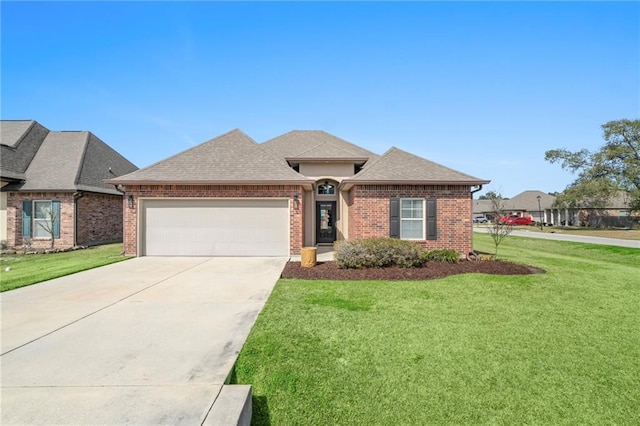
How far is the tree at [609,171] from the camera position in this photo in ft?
110

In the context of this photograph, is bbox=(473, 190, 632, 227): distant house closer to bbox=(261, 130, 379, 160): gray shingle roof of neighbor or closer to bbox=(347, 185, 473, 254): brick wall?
bbox=(261, 130, 379, 160): gray shingle roof of neighbor

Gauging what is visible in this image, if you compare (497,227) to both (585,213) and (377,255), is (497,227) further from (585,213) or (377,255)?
(585,213)

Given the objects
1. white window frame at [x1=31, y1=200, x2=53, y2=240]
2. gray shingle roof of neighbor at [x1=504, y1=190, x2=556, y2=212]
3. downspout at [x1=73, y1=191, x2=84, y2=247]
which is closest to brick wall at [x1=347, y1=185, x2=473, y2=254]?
downspout at [x1=73, y1=191, x2=84, y2=247]

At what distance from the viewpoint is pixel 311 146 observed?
1797 centimetres

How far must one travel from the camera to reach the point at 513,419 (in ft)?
10.3

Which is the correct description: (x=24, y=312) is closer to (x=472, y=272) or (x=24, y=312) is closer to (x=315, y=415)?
(x=315, y=415)

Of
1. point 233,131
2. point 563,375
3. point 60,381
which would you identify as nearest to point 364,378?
point 563,375

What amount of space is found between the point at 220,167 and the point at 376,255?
7218mm

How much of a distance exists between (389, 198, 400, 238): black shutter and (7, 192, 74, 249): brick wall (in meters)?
14.6

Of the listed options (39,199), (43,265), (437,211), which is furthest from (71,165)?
(437,211)

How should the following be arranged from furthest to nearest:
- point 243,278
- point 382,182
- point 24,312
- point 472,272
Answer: point 382,182, point 472,272, point 243,278, point 24,312

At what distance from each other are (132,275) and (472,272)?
31.1ft

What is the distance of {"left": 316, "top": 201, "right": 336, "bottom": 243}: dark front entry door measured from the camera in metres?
15.2

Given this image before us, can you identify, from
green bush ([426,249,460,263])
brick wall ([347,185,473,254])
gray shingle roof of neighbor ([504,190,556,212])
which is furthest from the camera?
gray shingle roof of neighbor ([504,190,556,212])
